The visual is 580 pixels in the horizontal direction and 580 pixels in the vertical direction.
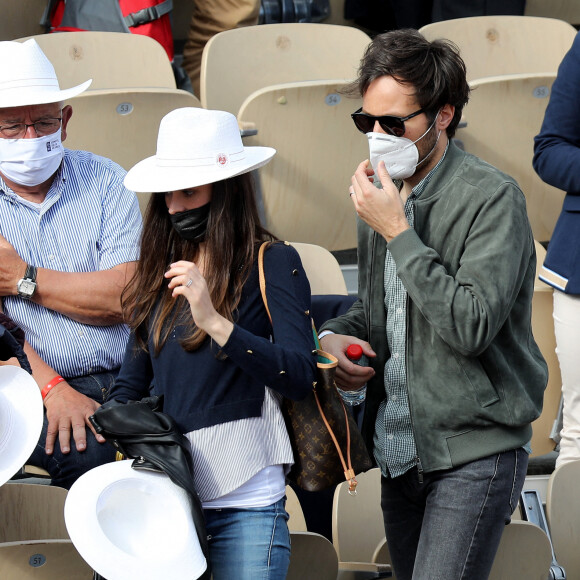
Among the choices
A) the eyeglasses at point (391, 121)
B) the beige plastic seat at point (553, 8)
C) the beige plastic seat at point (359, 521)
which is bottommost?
the beige plastic seat at point (359, 521)

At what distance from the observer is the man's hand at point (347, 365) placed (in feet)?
6.44

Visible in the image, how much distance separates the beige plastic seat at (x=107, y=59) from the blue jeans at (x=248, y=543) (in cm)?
233

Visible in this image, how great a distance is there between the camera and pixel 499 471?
187 centimetres

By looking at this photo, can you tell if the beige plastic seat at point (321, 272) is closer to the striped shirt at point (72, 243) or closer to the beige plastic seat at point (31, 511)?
the striped shirt at point (72, 243)

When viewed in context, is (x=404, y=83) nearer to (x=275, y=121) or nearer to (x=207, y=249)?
(x=207, y=249)

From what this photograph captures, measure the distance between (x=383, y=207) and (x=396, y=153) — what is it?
0.50 ft

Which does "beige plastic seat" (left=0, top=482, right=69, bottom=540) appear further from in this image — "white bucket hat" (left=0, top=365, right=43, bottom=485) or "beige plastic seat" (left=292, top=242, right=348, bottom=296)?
"beige plastic seat" (left=292, top=242, right=348, bottom=296)

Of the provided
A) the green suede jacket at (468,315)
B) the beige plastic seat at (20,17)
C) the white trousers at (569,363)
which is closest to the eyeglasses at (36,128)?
the green suede jacket at (468,315)

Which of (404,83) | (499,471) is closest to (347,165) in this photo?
(404,83)

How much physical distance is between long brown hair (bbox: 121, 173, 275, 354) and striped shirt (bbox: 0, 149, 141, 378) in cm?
53

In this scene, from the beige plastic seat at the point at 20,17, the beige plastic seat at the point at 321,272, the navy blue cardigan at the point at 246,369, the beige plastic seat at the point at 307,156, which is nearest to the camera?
the navy blue cardigan at the point at 246,369

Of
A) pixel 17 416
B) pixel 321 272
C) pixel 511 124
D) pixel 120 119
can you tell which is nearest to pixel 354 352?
pixel 17 416

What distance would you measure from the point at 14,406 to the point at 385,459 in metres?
0.77

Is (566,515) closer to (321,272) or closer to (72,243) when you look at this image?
(321,272)
